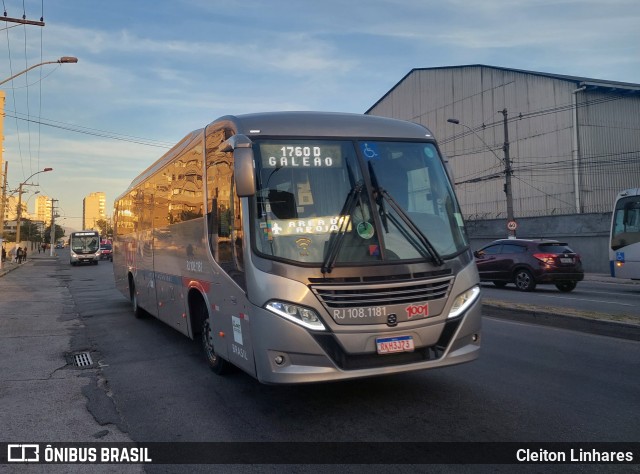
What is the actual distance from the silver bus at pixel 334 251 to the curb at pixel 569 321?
470cm

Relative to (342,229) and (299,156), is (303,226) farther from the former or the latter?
(299,156)

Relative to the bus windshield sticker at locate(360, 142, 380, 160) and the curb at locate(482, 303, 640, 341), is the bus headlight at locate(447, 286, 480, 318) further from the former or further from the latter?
the curb at locate(482, 303, 640, 341)

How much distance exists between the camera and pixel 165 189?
28.6 feet

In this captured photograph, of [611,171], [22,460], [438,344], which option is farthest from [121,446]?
[611,171]

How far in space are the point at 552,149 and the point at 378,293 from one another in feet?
124

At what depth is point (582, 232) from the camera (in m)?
31.6

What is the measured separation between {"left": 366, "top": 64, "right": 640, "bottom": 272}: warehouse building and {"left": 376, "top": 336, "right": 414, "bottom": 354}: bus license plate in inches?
1095

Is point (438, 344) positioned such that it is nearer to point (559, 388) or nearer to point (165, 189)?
point (559, 388)

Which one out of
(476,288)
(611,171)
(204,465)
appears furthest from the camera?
(611,171)

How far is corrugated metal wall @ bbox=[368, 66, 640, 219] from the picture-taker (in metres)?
36.7

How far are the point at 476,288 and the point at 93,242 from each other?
44000mm

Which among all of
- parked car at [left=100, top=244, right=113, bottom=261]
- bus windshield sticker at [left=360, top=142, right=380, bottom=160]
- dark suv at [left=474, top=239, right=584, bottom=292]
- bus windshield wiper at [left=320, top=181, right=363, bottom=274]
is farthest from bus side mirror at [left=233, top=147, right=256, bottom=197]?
parked car at [left=100, top=244, right=113, bottom=261]

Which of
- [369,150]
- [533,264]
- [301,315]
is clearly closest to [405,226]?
[369,150]

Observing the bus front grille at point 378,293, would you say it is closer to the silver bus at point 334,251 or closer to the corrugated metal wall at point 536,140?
the silver bus at point 334,251
